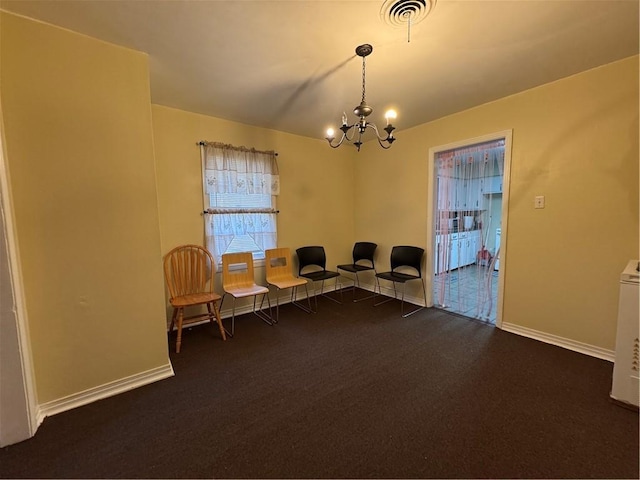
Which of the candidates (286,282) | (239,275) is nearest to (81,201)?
(239,275)

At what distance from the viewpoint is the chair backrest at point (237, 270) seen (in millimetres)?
3197

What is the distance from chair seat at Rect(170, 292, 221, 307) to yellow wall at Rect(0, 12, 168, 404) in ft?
1.68

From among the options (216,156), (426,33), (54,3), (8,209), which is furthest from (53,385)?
(426,33)

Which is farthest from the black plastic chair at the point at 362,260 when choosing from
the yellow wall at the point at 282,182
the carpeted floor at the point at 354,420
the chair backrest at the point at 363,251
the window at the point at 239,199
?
the carpeted floor at the point at 354,420

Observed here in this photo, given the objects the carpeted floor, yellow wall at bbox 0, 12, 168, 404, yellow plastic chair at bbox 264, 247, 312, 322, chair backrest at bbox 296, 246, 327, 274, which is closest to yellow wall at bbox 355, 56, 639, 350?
the carpeted floor

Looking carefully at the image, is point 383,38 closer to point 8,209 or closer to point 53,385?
point 8,209

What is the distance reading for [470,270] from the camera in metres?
3.34

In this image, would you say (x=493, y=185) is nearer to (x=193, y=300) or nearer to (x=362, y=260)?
(x=362, y=260)

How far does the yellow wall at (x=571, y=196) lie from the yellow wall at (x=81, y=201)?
325 centimetres

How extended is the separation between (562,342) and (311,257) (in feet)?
9.31

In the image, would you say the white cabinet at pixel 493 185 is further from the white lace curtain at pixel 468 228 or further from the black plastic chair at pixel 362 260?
the black plastic chair at pixel 362 260

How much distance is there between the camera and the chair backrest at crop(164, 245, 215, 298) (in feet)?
9.37

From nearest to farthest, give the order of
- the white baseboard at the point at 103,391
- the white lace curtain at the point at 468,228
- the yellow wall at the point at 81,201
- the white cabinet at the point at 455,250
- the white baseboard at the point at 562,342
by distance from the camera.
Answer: the yellow wall at the point at 81,201 → the white baseboard at the point at 103,391 → the white baseboard at the point at 562,342 → the white lace curtain at the point at 468,228 → the white cabinet at the point at 455,250

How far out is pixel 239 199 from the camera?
3379mm
